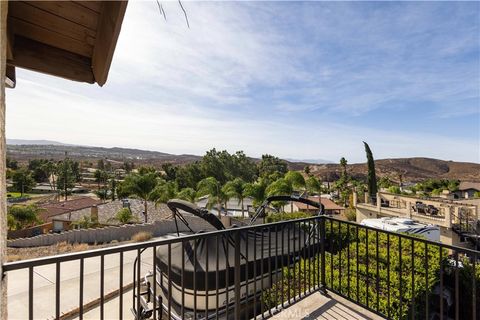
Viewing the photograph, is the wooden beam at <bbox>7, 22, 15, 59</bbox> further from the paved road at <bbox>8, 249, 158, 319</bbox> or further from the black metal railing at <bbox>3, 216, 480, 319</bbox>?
the paved road at <bbox>8, 249, 158, 319</bbox>

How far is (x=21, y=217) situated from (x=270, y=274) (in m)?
26.2

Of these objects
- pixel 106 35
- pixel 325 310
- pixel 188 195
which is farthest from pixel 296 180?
pixel 106 35

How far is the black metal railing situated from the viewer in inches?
63.9

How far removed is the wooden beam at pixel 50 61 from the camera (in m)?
1.76

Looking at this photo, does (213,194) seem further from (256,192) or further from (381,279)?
(381,279)

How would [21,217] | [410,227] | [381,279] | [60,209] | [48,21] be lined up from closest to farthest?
1. [48,21]
2. [381,279]
3. [410,227]
4. [21,217]
5. [60,209]

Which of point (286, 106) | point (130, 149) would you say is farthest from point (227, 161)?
point (130, 149)

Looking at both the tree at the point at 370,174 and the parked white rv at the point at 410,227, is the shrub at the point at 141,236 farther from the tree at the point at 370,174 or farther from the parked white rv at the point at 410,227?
the tree at the point at 370,174

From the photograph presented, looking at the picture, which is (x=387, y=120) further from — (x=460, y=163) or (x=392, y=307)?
(x=460, y=163)

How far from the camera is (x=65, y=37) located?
1.62 meters

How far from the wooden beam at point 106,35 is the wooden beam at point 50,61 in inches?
5.3

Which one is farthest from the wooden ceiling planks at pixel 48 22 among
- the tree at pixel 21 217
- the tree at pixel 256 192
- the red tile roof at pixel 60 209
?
the red tile roof at pixel 60 209

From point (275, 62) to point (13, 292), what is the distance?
40.4 feet

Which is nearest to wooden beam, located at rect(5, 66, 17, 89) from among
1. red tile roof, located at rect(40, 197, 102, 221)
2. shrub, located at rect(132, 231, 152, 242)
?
shrub, located at rect(132, 231, 152, 242)
